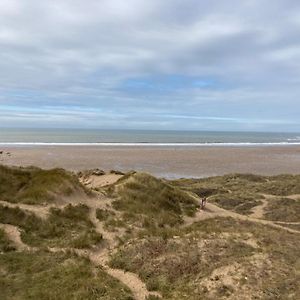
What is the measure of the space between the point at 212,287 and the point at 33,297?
7187mm

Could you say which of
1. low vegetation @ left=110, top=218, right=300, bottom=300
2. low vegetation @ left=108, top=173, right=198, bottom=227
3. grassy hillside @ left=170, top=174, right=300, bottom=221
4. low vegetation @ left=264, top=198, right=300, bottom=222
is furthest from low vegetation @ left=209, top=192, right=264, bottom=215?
low vegetation @ left=110, top=218, right=300, bottom=300

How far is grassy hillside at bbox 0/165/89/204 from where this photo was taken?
1125 inches

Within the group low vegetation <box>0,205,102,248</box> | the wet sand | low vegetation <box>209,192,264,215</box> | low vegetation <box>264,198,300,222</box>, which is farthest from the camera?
the wet sand

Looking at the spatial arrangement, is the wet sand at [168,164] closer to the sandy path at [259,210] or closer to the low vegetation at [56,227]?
the sandy path at [259,210]

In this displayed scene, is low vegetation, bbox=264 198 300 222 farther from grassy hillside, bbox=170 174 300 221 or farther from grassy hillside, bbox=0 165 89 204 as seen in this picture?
grassy hillside, bbox=0 165 89 204

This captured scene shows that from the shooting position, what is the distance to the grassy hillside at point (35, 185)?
28575 mm

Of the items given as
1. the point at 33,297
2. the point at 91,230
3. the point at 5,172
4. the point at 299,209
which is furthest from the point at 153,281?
the point at 299,209

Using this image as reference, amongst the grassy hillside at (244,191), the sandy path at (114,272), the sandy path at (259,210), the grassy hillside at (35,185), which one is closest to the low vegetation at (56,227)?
the sandy path at (114,272)

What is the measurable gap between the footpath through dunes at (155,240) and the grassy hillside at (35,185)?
0.13m

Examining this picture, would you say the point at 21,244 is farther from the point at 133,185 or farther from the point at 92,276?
the point at 133,185

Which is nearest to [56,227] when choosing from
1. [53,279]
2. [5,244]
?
[5,244]

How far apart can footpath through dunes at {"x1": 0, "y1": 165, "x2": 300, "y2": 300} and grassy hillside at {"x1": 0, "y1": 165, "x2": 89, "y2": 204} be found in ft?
0.43

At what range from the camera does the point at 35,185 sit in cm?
3047

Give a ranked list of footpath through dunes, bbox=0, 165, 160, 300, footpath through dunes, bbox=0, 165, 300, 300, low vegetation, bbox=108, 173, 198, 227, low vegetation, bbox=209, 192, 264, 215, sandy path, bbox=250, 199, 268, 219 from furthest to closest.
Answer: low vegetation, bbox=209, 192, 264, 215 → sandy path, bbox=250, 199, 268, 219 → low vegetation, bbox=108, 173, 198, 227 → footpath through dunes, bbox=0, 165, 160, 300 → footpath through dunes, bbox=0, 165, 300, 300
